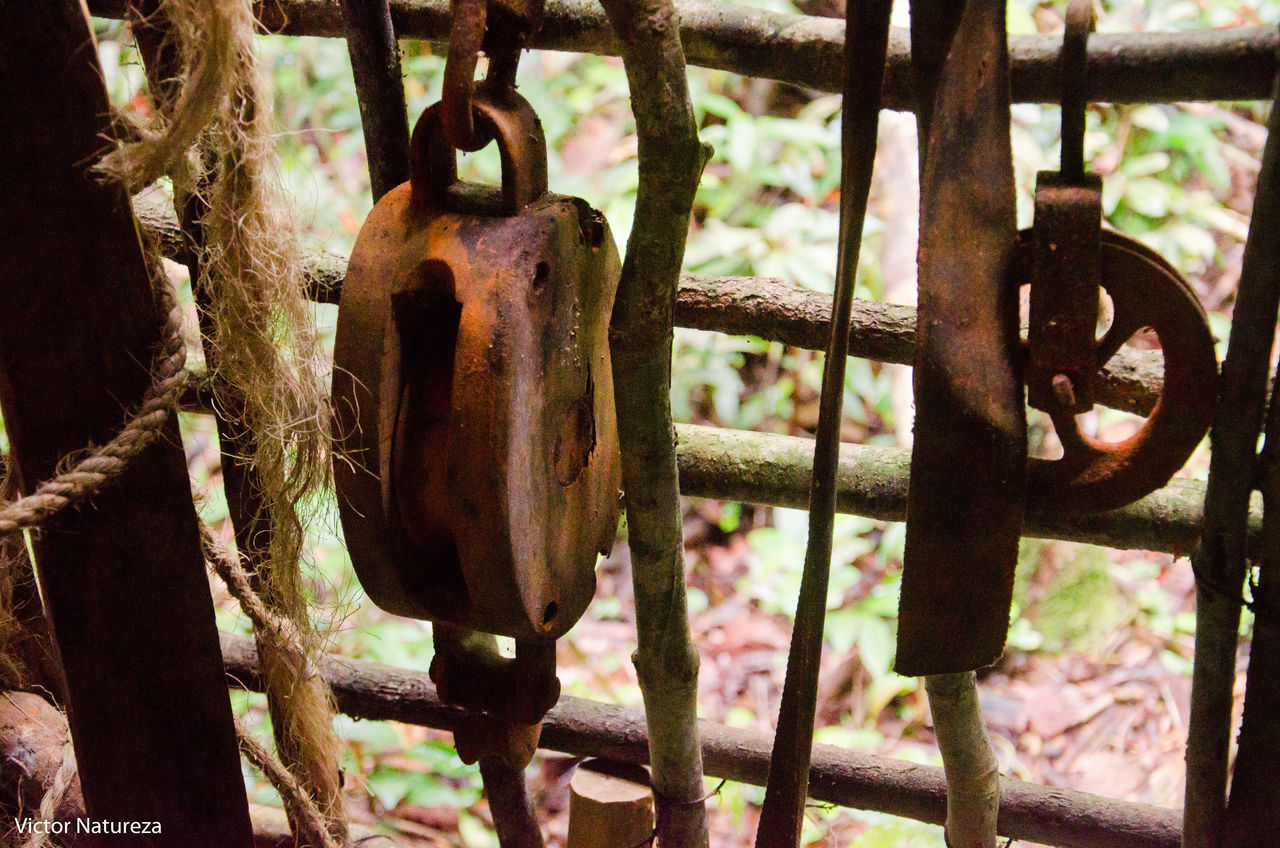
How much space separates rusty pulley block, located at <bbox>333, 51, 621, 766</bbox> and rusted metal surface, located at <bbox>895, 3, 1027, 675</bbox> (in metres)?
0.26

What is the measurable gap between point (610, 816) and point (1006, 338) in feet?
2.32

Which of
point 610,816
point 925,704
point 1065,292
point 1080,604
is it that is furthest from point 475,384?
point 1080,604

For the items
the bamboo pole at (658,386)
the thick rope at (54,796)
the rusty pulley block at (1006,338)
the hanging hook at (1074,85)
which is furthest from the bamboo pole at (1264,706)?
the thick rope at (54,796)

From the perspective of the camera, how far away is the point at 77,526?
2.70ft

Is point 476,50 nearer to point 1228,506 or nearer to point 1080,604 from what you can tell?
point 1228,506

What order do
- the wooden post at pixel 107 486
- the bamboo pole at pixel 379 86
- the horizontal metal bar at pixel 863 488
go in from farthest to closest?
1. the horizontal metal bar at pixel 863 488
2. the bamboo pole at pixel 379 86
3. the wooden post at pixel 107 486

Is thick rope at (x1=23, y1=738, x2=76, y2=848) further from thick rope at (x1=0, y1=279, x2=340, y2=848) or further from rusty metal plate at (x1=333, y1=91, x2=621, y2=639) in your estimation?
Answer: rusty metal plate at (x1=333, y1=91, x2=621, y2=639)

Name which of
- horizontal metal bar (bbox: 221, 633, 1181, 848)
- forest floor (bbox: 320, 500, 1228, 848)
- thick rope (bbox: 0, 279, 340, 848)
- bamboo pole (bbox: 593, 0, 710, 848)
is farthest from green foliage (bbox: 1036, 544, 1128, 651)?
thick rope (bbox: 0, 279, 340, 848)

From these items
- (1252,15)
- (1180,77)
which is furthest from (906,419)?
(1180,77)

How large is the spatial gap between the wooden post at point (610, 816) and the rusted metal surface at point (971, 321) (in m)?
0.58

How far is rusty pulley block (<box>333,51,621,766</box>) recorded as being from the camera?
2.28 ft

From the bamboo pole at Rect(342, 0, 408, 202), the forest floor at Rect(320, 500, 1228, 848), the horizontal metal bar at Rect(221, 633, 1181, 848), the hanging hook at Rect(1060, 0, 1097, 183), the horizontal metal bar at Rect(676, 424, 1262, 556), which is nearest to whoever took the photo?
the hanging hook at Rect(1060, 0, 1097, 183)

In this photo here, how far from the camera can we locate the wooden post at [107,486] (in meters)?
0.73

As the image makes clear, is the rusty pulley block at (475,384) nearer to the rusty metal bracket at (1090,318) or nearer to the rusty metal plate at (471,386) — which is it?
the rusty metal plate at (471,386)
